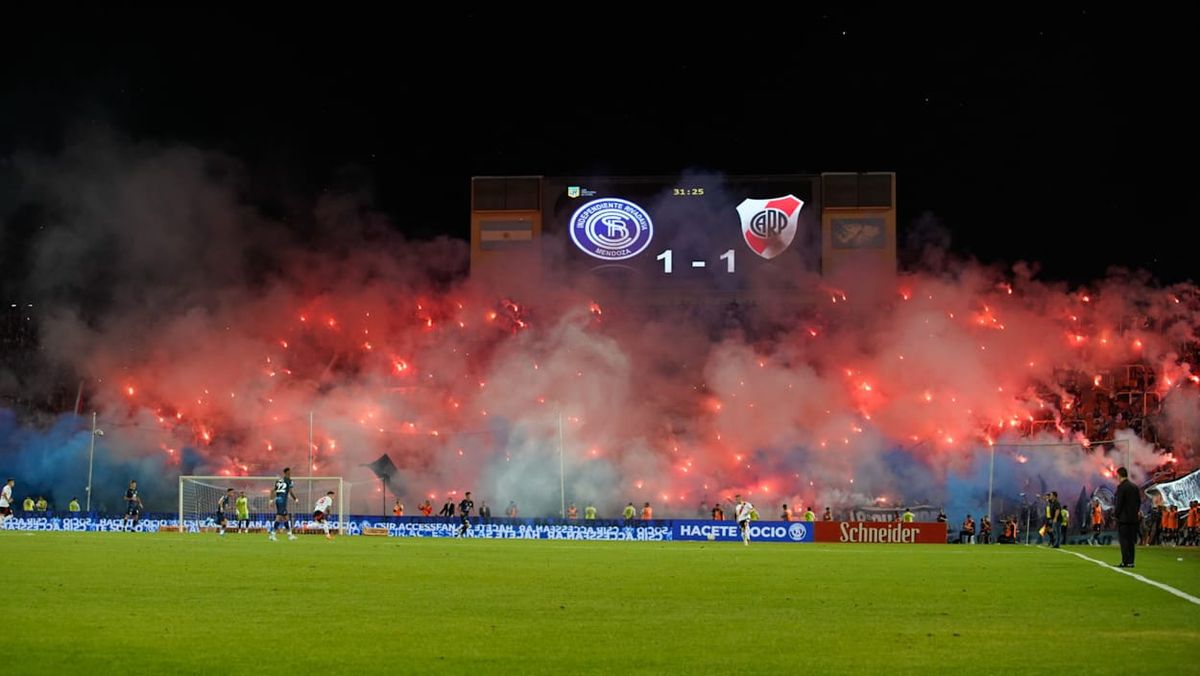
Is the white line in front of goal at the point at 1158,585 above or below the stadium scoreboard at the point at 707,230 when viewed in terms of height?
below

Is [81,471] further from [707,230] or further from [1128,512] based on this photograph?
[1128,512]

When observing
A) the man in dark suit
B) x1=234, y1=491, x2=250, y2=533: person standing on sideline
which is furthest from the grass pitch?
x1=234, y1=491, x2=250, y2=533: person standing on sideline

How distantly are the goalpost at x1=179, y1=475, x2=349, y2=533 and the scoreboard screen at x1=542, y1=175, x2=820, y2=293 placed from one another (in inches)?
731

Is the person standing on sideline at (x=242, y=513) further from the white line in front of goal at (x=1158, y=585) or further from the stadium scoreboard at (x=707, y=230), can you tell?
the stadium scoreboard at (x=707, y=230)

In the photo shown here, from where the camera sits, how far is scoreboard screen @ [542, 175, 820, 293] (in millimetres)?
62312

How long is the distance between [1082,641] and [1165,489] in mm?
30272

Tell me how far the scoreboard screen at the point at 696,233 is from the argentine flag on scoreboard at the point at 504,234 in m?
1.73

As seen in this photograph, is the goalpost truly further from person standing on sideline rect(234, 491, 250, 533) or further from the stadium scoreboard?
the stadium scoreboard

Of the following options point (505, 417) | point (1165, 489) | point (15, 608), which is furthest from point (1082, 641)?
point (505, 417)

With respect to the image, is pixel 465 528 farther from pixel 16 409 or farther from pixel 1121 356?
pixel 1121 356

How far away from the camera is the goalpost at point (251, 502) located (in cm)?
4178

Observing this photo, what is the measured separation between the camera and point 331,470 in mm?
54375

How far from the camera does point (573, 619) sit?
10.9 meters

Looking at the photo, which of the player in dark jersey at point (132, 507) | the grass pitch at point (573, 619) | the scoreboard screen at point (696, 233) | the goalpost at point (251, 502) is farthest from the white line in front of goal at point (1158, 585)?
the scoreboard screen at point (696, 233)
